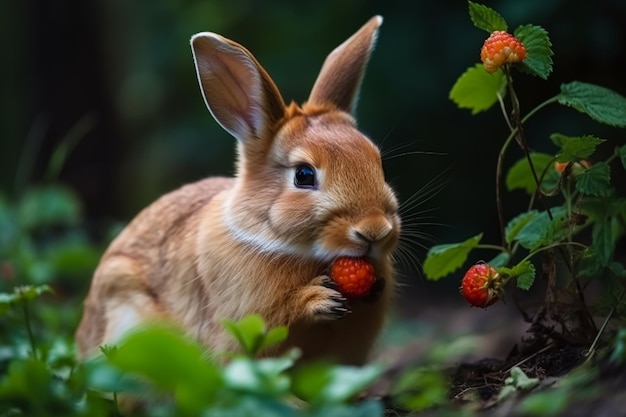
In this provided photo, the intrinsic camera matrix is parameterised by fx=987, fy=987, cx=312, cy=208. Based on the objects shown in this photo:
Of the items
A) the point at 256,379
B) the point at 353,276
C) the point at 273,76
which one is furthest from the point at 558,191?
the point at 273,76

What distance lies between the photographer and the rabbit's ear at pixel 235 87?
396 cm

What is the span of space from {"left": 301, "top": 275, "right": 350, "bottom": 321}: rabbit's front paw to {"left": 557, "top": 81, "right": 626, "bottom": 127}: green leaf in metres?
1.05

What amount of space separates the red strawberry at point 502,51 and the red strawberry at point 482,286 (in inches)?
27.5

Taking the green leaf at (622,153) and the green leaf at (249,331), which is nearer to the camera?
the green leaf at (249,331)

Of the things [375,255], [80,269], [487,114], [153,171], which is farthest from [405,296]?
[375,255]

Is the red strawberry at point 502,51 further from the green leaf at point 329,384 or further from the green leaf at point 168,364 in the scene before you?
the green leaf at point 168,364

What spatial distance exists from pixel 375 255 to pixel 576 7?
3114 millimetres

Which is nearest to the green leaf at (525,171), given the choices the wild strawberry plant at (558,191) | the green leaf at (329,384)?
the wild strawberry plant at (558,191)

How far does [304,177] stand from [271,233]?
0.25 metres

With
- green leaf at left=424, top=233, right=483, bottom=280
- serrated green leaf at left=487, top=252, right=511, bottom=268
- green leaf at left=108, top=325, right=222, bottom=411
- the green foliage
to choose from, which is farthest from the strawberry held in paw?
green leaf at left=108, top=325, right=222, bottom=411

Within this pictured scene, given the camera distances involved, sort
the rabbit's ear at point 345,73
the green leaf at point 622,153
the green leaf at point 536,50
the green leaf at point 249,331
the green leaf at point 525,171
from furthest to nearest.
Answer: the rabbit's ear at point 345,73 → the green leaf at point 525,171 → the green leaf at point 536,50 → the green leaf at point 622,153 → the green leaf at point 249,331

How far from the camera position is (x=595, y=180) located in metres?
3.29

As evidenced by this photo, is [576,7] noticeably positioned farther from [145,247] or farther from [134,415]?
[134,415]

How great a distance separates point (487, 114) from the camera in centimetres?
694
